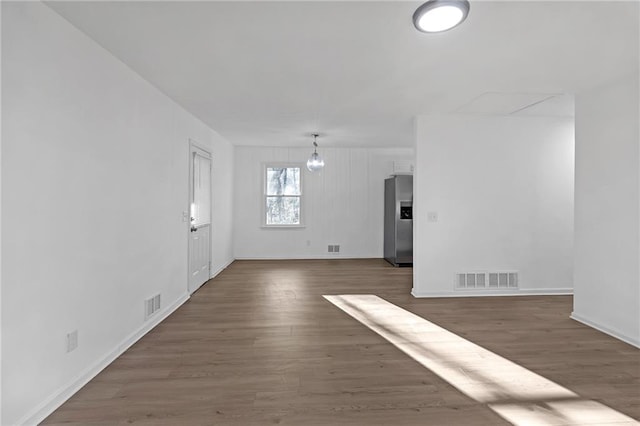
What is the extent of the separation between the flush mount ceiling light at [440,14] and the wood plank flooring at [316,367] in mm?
2370

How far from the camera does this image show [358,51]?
8.71ft

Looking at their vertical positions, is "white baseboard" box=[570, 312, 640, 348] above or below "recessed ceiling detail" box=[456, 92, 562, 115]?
below

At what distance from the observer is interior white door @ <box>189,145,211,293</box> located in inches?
188

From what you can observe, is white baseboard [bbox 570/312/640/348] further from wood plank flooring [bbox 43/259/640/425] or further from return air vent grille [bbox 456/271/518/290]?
return air vent grille [bbox 456/271/518/290]

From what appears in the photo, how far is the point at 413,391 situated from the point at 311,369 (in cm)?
77

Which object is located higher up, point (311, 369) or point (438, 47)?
point (438, 47)

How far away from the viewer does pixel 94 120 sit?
98.3 inches

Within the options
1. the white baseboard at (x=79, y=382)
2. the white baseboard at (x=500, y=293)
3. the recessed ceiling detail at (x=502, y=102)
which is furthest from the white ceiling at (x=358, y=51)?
the white baseboard at (x=500, y=293)

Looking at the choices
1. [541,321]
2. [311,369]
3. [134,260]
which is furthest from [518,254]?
[134,260]

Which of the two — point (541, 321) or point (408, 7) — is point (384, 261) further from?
point (408, 7)

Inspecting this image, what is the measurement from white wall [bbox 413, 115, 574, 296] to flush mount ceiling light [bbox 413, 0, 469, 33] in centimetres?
269

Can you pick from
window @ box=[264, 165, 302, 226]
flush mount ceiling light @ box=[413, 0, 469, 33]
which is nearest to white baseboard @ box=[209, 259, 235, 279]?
window @ box=[264, 165, 302, 226]

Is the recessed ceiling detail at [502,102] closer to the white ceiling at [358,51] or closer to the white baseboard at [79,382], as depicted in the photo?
the white ceiling at [358,51]

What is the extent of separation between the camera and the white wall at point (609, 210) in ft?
10.3
